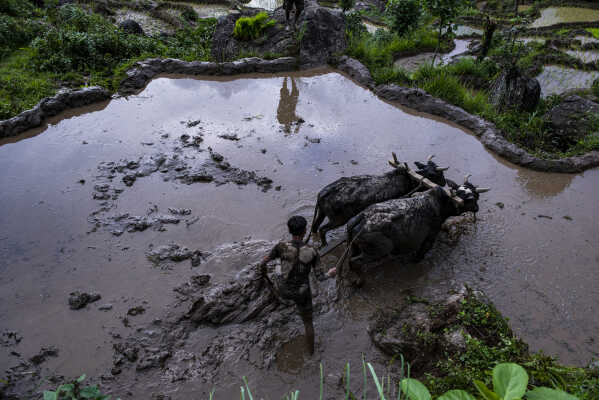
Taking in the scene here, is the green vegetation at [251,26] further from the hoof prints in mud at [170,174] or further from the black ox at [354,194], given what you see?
the black ox at [354,194]

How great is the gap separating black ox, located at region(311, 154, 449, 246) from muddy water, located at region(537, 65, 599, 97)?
6.24 meters

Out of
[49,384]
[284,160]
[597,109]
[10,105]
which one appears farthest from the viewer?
[597,109]

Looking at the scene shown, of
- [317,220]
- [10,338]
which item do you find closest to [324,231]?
[317,220]

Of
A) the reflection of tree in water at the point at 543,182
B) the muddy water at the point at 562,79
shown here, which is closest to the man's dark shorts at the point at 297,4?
the muddy water at the point at 562,79

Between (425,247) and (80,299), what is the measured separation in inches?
145

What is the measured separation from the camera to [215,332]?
3.22 metres

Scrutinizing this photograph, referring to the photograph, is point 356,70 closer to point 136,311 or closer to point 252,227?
point 252,227

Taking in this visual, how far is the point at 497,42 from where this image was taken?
33.5 feet

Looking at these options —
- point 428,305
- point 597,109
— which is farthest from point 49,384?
point 597,109

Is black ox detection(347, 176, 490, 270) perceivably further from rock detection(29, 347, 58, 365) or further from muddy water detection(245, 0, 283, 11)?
muddy water detection(245, 0, 283, 11)

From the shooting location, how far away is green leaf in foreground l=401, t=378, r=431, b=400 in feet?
4.50

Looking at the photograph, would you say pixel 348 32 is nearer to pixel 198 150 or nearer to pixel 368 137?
pixel 368 137

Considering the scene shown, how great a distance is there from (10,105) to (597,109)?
10934 mm

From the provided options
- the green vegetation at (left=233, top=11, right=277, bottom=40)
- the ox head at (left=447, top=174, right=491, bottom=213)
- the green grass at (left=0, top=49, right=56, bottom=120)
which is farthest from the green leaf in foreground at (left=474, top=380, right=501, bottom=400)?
the green vegetation at (left=233, top=11, right=277, bottom=40)
